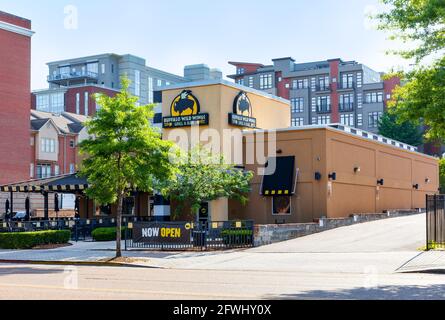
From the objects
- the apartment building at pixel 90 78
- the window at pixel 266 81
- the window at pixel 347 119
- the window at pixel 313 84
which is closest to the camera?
the window at pixel 347 119

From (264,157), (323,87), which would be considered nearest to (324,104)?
(323,87)

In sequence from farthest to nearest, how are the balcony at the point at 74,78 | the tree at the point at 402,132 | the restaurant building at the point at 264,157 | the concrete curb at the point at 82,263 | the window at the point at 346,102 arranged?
the balcony at the point at 74,78 < the window at the point at 346,102 < the tree at the point at 402,132 < the restaurant building at the point at 264,157 < the concrete curb at the point at 82,263

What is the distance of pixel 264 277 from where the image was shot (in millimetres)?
17594

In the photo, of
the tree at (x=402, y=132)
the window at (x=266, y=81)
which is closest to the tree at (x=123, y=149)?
the tree at (x=402, y=132)

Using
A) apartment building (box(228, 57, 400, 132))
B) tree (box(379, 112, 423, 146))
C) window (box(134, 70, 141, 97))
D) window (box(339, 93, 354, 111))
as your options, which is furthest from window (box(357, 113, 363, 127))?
window (box(134, 70, 141, 97))

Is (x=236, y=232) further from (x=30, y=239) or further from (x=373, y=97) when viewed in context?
(x=373, y=97)

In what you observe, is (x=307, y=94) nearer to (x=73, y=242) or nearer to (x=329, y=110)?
(x=329, y=110)

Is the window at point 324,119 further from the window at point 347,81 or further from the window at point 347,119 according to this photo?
the window at point 347,81

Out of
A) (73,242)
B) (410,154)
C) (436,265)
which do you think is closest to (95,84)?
(410,154)

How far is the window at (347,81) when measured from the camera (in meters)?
95.9

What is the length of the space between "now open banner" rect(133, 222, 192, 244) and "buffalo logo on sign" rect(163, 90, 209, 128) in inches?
428

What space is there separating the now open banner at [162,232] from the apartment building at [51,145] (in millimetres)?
50284

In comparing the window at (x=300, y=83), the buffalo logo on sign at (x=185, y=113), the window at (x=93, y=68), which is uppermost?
the window at (x=93, y=68)
